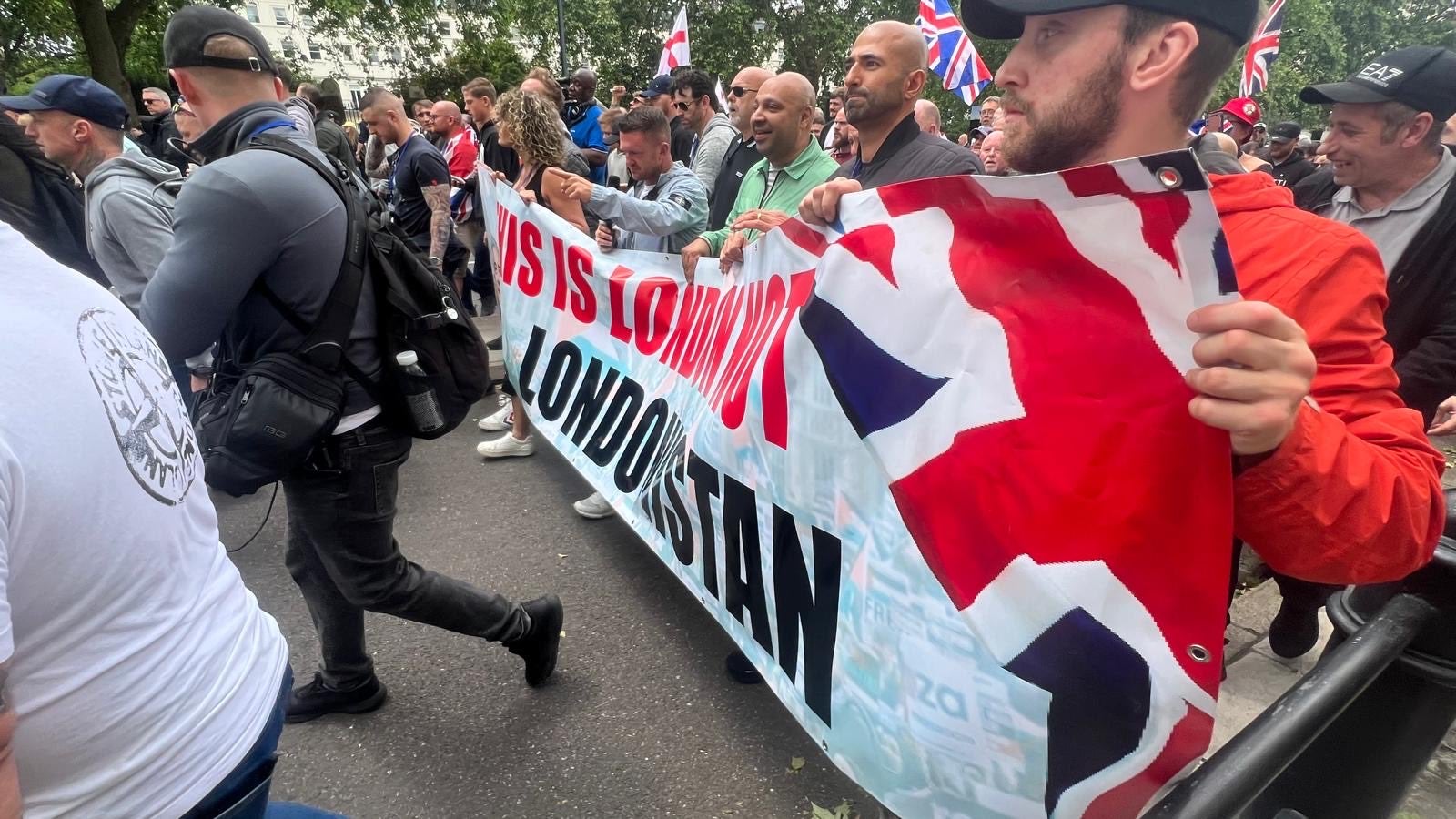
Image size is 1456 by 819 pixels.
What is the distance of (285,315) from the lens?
1.99 metres

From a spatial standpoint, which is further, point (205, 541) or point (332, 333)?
point (332, 333)

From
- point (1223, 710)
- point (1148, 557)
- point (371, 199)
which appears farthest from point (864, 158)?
point (1148, 557)

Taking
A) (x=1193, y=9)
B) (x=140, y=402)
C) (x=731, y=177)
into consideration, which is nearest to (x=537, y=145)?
(x=731, y=177)

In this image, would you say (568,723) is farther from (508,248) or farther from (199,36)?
(508,248)

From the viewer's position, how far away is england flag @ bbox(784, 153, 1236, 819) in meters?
0.90

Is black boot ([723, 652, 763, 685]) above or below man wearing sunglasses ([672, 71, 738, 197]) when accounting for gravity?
below

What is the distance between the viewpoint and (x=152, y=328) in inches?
72.9

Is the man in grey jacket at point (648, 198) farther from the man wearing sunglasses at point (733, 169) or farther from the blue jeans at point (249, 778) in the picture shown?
the blue jeans at point (249, 778)

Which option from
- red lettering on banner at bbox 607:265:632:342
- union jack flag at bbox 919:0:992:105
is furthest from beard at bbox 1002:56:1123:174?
union jack flag at bbox 919:0:992:105

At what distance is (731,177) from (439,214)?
260cm

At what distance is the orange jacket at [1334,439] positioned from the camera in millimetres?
899

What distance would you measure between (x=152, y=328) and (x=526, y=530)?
2157 mm

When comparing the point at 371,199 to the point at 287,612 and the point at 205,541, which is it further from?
the point at 287,612

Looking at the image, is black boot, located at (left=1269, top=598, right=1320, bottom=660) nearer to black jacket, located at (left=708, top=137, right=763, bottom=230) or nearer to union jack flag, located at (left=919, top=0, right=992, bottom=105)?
black jacket, located at (left=708, top=137, right=763, bottom=230)
